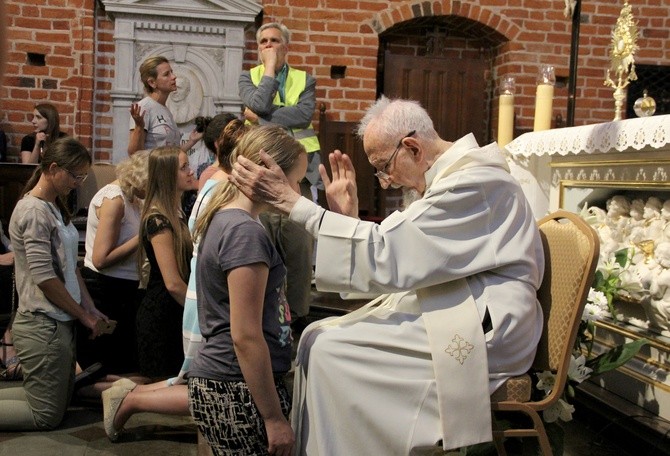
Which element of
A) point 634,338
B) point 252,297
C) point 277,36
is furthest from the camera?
point 277,36

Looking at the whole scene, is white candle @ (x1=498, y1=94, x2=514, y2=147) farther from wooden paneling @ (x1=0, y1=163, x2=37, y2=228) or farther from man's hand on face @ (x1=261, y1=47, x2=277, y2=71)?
wooden paneling @ (x1=0, y1=163, x2=37, y2=228)

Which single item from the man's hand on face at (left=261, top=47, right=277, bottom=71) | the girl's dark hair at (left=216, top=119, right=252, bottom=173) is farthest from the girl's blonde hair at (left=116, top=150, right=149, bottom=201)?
the man's hand on face at (left=261, top=47, right=277, bottom=71)

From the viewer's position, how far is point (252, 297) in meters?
1.99

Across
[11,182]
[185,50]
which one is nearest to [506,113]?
[185,50]

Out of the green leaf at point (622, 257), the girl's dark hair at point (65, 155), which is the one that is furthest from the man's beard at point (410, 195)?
the girl's dark hair at point (65, 155)

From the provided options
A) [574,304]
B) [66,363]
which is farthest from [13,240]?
[574,304]

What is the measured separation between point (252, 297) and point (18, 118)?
202 inches

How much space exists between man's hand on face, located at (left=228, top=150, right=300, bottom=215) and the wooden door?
524cm

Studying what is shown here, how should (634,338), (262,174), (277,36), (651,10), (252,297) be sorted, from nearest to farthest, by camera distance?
(252,297) < (262,174) < (634,338) < (277,36) < (651,10)

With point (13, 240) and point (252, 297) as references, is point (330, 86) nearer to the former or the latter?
point (13, 240)

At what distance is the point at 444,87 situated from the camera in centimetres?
736

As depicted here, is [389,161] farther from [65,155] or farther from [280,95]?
[280,95]

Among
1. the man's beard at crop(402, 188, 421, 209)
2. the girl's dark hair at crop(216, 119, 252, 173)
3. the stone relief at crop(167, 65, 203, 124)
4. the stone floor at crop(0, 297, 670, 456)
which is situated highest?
the stone relief at crop(167, 65, 203, 124)

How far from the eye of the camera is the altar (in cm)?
298
